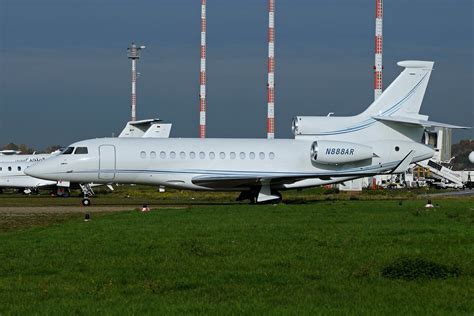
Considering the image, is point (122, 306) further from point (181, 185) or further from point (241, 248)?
point (181, 185)

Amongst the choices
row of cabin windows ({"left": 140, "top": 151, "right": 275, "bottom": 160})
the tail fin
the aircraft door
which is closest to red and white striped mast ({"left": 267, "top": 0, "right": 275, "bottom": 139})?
the tail fin

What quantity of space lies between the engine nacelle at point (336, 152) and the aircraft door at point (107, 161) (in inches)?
340

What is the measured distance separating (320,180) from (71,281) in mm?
26310

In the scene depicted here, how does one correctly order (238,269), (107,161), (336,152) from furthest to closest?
(336,152) < (107,161) < (238,269)

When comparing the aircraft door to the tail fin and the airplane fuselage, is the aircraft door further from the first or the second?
the tail fin

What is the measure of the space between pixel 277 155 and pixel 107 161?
7421mm

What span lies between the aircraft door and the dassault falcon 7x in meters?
0.04

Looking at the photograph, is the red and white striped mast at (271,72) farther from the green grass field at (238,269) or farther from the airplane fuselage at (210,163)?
the green grass field at (238,269)

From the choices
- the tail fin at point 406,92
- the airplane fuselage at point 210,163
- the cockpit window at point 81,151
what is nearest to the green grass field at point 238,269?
the airplane fuselage at point 210,163

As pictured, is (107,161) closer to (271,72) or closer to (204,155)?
(204,155)

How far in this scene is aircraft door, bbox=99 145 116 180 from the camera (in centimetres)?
3547

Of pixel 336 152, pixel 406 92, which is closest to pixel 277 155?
pixel 336 152

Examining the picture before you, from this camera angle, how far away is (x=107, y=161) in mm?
35469

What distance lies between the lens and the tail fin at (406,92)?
3797 centimetres
